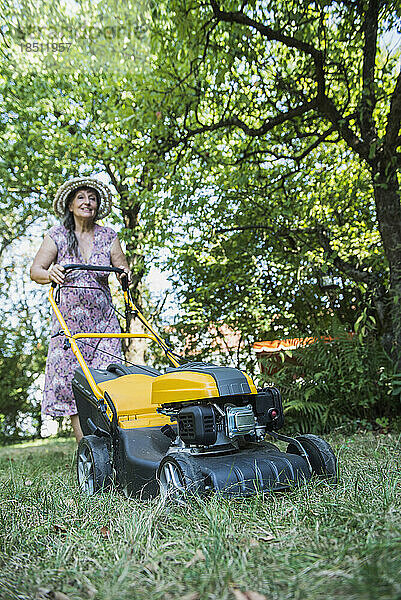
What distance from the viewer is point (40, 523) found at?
2061mm

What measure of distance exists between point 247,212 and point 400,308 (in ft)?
8.48

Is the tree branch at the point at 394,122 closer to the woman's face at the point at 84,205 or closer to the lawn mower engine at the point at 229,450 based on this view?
the woman's face at the point at 84,205

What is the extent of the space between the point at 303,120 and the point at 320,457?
3502mm

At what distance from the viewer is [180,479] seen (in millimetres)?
2105

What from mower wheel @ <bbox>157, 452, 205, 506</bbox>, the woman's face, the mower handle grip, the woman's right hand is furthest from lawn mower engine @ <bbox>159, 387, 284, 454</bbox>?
the woman's face

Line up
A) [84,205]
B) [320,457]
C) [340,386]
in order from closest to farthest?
[320,457] → [84,205] → [340,386]

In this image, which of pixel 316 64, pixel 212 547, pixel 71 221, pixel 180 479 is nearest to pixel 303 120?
pixel 316 64

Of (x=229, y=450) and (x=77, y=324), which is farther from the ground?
(x=77, y=324)

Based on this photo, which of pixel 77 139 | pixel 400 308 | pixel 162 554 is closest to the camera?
pixel 162 554

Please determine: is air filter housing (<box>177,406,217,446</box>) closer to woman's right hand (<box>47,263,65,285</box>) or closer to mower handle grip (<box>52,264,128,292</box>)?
mower handle grip (<box>52,264,128,292</box>)

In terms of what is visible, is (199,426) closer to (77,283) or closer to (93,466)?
(93,466)

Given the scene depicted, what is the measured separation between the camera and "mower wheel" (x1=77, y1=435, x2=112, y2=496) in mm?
2633

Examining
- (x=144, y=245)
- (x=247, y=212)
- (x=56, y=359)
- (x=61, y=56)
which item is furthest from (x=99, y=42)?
(x=56, y=359)

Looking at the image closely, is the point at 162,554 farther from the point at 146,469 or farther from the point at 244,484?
the point at 146,469
